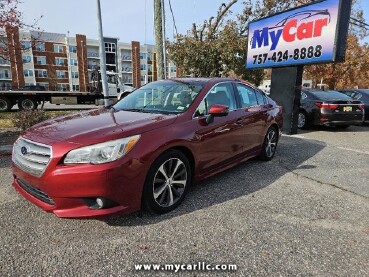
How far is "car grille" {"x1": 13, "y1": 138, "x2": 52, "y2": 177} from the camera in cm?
279

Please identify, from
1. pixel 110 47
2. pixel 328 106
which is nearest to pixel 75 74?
pixel 110 47

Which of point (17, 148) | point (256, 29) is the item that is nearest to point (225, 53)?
point (256, 29)

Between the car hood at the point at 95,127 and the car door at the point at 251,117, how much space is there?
5.41 feet

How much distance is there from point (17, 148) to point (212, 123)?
92.5 inches

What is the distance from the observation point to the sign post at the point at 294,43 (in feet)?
24.4

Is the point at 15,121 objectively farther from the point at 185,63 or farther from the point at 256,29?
the point at 185,63

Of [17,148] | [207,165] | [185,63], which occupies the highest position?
[185,63]

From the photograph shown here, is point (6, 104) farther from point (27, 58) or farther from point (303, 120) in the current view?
point (27, 58)

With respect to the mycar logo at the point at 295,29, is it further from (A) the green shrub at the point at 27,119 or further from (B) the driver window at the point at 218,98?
(A) the green shrub at the point at 27,119

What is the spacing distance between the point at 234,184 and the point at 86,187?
236cm

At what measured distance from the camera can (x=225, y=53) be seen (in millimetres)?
18594

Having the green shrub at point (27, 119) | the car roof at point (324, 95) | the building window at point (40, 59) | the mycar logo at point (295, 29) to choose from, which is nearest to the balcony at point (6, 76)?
the building window at point (40, 59)

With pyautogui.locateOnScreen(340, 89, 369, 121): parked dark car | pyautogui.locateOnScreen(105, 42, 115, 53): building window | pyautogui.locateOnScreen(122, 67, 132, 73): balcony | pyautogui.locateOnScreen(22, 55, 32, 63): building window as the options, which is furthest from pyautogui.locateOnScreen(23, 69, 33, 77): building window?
pyautogui.locateOnScreen(340, 89, 369, 121): parked dark car

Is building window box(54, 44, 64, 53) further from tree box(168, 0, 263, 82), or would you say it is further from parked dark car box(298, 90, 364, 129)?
parked dark car box(298, 90, 364, 129)
